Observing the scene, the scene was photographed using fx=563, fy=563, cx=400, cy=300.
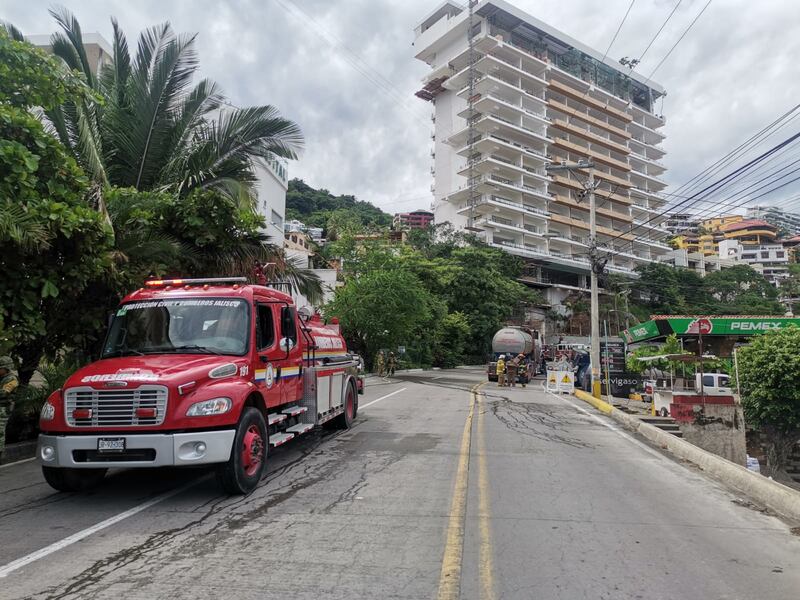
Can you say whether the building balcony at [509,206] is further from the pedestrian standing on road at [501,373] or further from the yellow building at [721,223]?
the yellow building at [721,223]

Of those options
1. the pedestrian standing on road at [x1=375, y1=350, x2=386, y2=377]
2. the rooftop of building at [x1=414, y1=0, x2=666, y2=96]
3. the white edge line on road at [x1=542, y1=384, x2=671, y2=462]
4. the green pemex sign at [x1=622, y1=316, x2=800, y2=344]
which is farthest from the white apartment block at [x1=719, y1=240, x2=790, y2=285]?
the white edge line on road at [x1=542, y1=384, x2=671, y2=462]

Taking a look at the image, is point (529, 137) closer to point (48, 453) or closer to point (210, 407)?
point (210, 407)

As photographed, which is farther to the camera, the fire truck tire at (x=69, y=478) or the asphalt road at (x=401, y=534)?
the fire truck tire at (x=69, y=478)

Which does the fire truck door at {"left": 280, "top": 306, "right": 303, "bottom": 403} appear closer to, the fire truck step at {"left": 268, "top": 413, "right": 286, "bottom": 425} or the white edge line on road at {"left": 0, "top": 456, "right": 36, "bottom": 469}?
the fire truck step at {"left": 268, "top": 413, "right": 286, "bottom": 425}

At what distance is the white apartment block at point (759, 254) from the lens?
111 m

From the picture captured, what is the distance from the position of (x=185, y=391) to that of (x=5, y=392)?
14.2 feet

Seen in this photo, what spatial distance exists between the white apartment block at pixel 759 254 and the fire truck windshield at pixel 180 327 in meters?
122

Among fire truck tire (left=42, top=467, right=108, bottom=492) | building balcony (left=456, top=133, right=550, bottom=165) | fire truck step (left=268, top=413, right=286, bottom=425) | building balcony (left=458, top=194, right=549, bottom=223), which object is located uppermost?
Result: building balcony (left=456, top=133, right=550, bottom=165)

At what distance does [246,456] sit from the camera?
6527mm

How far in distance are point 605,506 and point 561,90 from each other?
290 ft

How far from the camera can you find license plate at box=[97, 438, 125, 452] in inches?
230

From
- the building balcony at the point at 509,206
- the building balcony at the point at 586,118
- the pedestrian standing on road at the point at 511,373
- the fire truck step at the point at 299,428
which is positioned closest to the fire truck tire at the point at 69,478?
the fire truck step at the point at 299,428

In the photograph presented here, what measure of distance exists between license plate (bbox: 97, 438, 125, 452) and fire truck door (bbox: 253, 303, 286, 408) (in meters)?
1.68

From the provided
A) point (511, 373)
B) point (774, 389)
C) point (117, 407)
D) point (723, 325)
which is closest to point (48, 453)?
point (117, 407)
